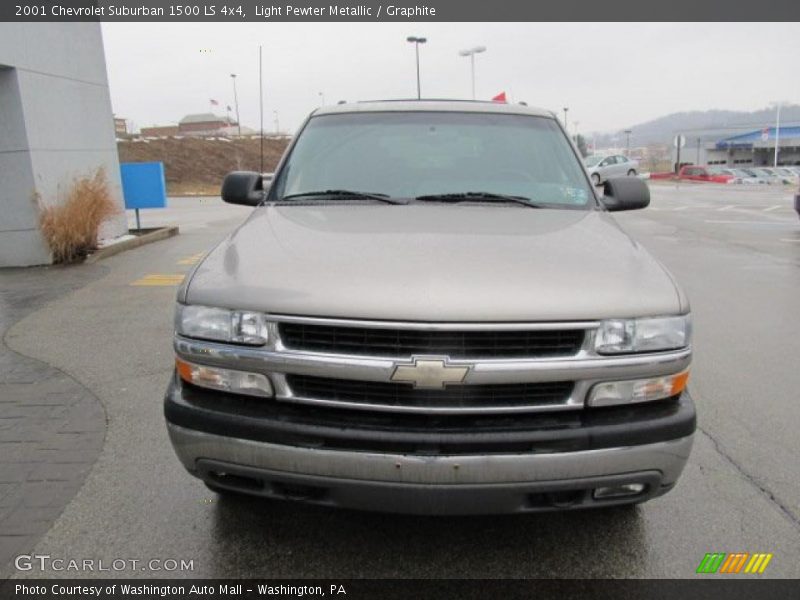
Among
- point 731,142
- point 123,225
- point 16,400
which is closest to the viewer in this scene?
point 16,400

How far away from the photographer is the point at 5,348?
543 cm

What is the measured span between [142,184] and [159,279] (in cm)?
479

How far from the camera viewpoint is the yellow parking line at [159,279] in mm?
8032

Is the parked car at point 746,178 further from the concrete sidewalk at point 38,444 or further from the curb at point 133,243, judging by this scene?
the concrete sidewalk at point 38,444

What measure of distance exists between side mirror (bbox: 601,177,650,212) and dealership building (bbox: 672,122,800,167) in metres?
88.2

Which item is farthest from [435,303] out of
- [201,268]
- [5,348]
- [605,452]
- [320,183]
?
[5,348]

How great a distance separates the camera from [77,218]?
924cm

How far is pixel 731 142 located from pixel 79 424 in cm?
10168

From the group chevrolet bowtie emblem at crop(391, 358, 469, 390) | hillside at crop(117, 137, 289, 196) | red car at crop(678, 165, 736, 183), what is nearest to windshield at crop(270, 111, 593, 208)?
chevrolet bowtie emblem at crop(391, 358, 469, 390)

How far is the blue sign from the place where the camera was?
40.2 feet

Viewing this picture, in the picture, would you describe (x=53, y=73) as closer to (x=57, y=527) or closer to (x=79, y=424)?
(x=79, y=424)

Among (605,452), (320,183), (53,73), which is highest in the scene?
(53,73)

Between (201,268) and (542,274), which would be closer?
(542,274)

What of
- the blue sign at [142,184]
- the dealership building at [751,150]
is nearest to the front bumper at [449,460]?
the blue sign at [142,184]
